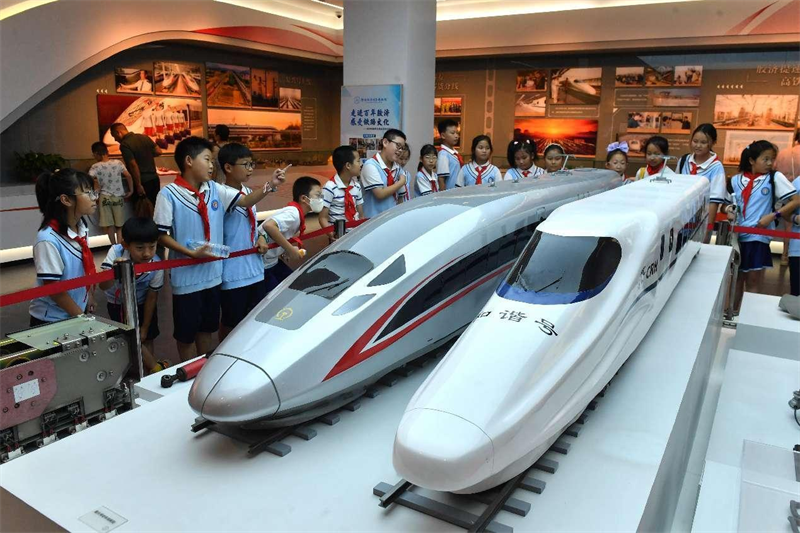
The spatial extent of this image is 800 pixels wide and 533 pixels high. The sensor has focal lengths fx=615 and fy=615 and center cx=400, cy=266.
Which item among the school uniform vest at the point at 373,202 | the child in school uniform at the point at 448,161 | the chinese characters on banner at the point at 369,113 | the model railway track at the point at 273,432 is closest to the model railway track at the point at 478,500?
the model railway track at the point at 273,432

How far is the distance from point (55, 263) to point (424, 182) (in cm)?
416

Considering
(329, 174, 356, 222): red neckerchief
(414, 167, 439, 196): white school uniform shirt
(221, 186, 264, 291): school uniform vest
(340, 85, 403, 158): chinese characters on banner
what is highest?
(340, 85, 403, 158): chinese characters on banner

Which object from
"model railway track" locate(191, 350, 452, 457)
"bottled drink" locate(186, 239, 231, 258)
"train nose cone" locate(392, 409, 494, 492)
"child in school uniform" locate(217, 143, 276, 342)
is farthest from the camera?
"child in school uniform" locate(217, 143, 276, 342)

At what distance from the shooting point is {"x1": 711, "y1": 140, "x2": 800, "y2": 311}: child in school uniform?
22.2 ft

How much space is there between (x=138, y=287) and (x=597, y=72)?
1095 cm

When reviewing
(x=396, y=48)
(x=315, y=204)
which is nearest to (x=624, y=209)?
(x=315, y=204)

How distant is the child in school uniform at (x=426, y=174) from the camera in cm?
713

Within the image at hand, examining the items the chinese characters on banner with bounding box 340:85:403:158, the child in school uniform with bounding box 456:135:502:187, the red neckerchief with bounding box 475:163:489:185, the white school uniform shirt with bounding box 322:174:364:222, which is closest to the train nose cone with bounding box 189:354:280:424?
the white school uniform shirt with bounding box 322:174:364:222

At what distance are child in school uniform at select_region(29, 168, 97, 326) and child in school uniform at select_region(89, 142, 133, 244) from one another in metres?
6.51

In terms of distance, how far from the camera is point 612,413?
9.98 feet

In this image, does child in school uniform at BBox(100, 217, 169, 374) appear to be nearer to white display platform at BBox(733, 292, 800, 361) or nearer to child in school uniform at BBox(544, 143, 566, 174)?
child in school uniform at BBox(544, 143, 566, 174)

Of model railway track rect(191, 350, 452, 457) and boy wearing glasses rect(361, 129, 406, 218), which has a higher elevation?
boy wearing glasses rect(361, 129, 406, 218)

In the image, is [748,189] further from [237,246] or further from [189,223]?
[189,223]

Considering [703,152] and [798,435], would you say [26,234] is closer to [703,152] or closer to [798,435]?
[703,152]
